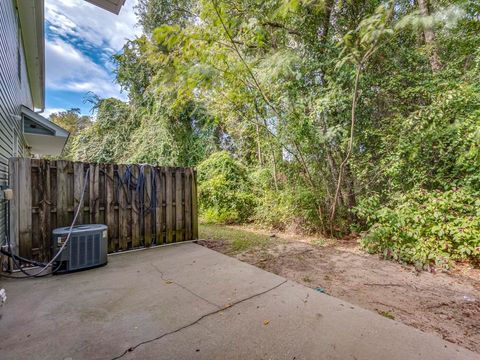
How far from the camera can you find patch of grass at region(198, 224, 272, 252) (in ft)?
15.2

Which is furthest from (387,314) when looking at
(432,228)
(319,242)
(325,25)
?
(325,25)

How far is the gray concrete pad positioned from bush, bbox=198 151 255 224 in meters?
4.04

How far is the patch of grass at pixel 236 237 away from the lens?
15.2ft

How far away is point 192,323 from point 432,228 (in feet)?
11.6

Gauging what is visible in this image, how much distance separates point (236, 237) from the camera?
5.31m

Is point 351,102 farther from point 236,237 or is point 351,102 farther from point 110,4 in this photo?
point 110,4

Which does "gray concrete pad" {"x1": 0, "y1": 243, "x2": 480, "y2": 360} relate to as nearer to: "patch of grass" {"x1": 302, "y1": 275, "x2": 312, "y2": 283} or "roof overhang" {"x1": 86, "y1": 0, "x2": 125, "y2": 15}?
"patch of grass" {"x1": 302, "y1": 275, "x2": 312, "y2": 283}

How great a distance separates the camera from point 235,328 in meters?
1.92

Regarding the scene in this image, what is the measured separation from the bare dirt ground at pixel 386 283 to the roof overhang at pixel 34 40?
5.80 metres

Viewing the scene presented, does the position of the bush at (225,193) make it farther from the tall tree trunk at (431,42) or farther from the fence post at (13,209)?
the tall tree trunk at (431,42)

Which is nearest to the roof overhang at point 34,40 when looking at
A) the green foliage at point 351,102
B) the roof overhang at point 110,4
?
the green foliage at point 351,102

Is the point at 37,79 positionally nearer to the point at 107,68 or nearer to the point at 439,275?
the point at 107,68

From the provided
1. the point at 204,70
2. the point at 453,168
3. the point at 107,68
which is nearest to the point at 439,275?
the point at 453,168

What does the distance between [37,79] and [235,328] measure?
9.73 meters
